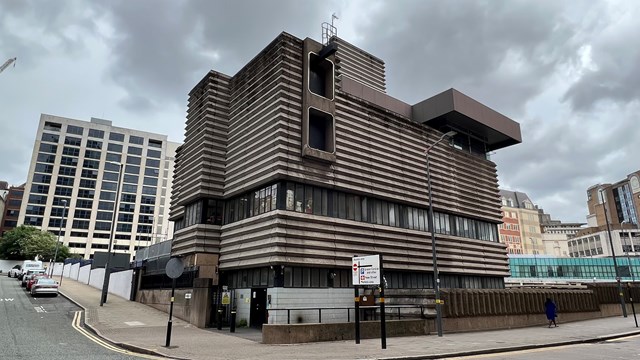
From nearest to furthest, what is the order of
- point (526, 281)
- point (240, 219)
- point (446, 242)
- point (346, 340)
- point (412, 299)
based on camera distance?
point (346, 340) < point (412, 299) < point (240, 219) < point (446, 242) < point (526, 281)

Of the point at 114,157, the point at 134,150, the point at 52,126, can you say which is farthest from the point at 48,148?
the point at 134,150

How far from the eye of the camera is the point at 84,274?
5434 centimetres

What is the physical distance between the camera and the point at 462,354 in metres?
15.3

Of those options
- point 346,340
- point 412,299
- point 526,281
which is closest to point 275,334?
point 346,340

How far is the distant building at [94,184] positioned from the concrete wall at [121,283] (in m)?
68.9

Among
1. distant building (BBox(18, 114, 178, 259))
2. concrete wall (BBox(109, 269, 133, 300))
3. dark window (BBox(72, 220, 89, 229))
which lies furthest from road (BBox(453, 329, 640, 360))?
dark window (BBox(72, 220, 89, 229))

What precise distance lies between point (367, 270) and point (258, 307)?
11273 mm

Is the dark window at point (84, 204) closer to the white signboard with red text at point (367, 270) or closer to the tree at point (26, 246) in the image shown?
the tree at point (26, 246)

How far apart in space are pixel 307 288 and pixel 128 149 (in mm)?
114654

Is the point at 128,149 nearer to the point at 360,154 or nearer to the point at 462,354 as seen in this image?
the point at 360,154

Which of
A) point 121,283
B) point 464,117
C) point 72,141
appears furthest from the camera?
point 72,141

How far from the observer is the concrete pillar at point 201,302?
2448 centimetres

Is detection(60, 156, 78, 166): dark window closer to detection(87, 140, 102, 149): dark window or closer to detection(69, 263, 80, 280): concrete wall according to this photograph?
detection(87, 140, 102, 149): dark window

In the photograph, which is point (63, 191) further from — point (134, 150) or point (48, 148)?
point (134, 150)
